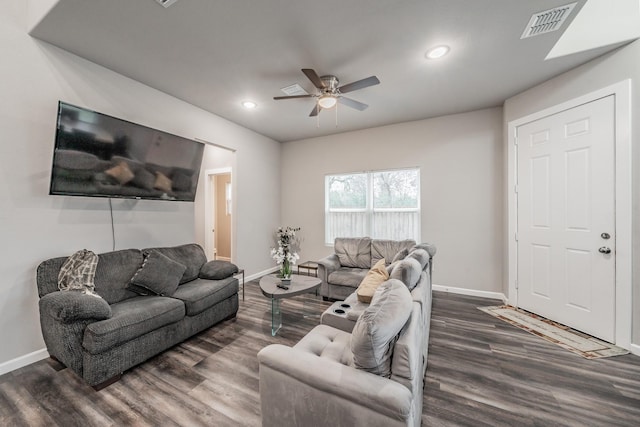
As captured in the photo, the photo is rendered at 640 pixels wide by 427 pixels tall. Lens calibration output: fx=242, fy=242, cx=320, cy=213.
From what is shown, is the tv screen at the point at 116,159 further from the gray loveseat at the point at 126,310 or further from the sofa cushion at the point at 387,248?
the sofa cushion at the point at 387,248

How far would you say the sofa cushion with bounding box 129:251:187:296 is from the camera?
2.52 m

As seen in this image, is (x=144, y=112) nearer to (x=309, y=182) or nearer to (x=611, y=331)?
(x=309, y=182)

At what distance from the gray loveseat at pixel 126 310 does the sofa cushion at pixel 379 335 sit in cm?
194

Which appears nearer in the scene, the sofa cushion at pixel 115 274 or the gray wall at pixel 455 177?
the sofa cushion at pixel 115 274

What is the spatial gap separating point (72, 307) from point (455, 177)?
485cm

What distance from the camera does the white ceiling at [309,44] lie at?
6.31 ft

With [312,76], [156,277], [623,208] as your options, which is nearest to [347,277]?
[156,277]

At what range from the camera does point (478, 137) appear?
3898 millimetres

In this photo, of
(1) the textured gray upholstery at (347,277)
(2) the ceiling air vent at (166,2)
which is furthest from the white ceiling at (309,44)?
(1) the textured gray upholstery at (347,277)

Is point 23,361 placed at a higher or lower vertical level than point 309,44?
lower

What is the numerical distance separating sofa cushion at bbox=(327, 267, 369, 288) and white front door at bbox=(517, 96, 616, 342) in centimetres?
220

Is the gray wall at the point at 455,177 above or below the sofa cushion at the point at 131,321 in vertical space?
above

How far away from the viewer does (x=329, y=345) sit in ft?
5.52

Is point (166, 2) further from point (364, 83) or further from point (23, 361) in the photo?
point (23, 361)
